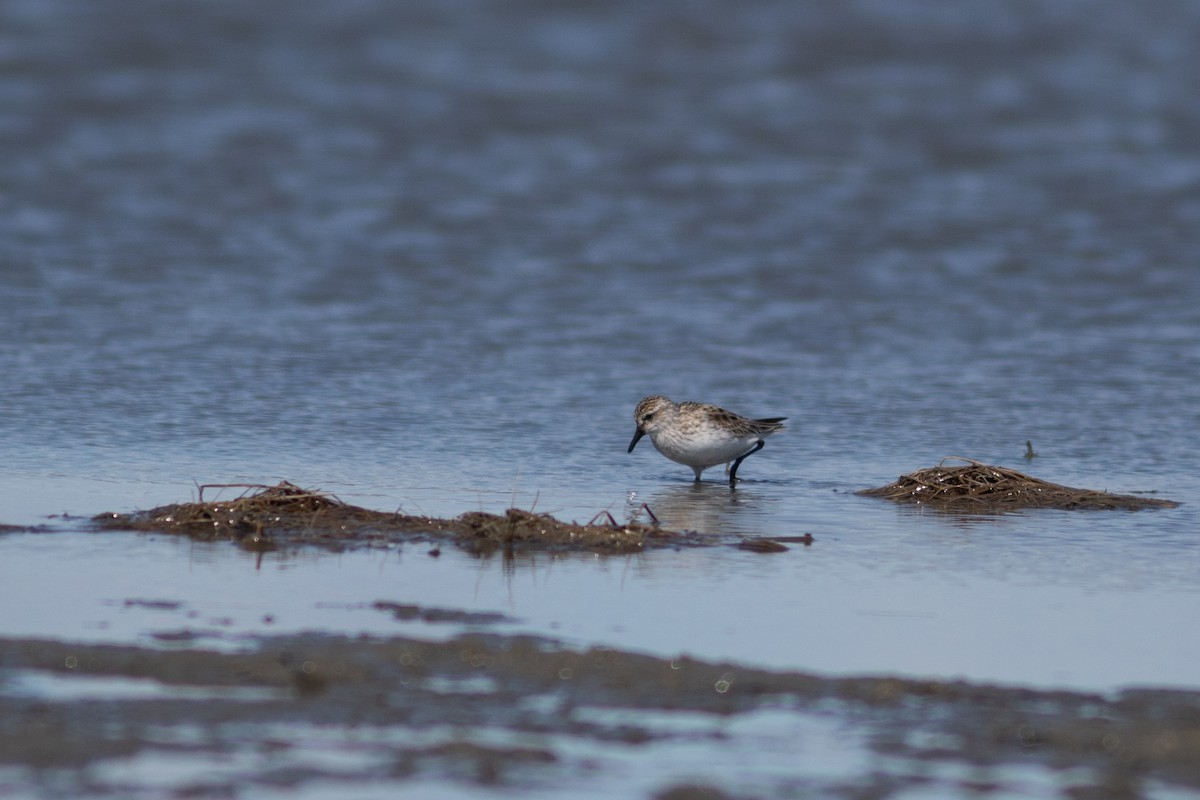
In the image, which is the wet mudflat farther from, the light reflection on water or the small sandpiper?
the small sandpiper

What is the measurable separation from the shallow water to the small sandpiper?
24cm

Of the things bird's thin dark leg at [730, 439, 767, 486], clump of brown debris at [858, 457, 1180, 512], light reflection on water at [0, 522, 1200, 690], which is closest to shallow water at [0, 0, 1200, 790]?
light reflection on water at [0, 522, 1200, 690]

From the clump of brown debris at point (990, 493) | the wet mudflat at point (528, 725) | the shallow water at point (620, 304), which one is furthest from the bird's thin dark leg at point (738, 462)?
the wet mudflat at point (528, 725)

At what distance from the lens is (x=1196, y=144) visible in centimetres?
2306

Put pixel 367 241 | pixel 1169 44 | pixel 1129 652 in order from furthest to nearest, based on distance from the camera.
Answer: pixel 1169 44 < pixel 367 241 < pixel 1129 652

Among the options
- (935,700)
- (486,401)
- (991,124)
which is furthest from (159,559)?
(991,124)

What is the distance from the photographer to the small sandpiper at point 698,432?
10648 mm

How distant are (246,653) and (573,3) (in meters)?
24.8

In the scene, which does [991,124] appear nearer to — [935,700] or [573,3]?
[573,3]

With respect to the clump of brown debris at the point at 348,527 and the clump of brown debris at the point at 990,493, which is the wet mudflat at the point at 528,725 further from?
the clump of brown debris at the point at 990,493

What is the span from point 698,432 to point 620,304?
19.1 feet

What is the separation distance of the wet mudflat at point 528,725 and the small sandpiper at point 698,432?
Result: 468 centimetres

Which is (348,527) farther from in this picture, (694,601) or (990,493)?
(990,493)

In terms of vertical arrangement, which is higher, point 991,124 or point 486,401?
point 991,124
